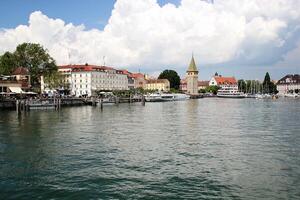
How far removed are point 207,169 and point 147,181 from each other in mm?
3664

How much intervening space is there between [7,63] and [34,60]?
6.66 metres

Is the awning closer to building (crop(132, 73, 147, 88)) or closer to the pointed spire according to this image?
building (crop(132, 73, 147, 88))

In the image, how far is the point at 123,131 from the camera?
3356cm

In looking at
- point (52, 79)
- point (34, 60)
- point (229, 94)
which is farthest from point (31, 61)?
point (229, 94)

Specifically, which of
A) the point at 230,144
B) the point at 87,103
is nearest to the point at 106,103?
the point at 87,103

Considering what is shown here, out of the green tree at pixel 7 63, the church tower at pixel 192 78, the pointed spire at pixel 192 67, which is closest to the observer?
the green tree at pixel 7 63

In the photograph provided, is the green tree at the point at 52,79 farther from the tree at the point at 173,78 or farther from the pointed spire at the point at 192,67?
the pointed spire at the point at 192,67

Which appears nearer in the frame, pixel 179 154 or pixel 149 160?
pixel 149 160

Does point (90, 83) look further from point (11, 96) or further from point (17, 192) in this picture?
point (17, 192)

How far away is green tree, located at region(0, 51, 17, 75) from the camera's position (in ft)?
294

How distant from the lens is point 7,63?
9019 cm

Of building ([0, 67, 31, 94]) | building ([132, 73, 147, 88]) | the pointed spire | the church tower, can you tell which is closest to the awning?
building ([0, 67, 31, 94])

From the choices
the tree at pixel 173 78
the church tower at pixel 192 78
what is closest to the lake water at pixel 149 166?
the tree at pixel 173 78

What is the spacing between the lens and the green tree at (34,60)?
3504 inches
